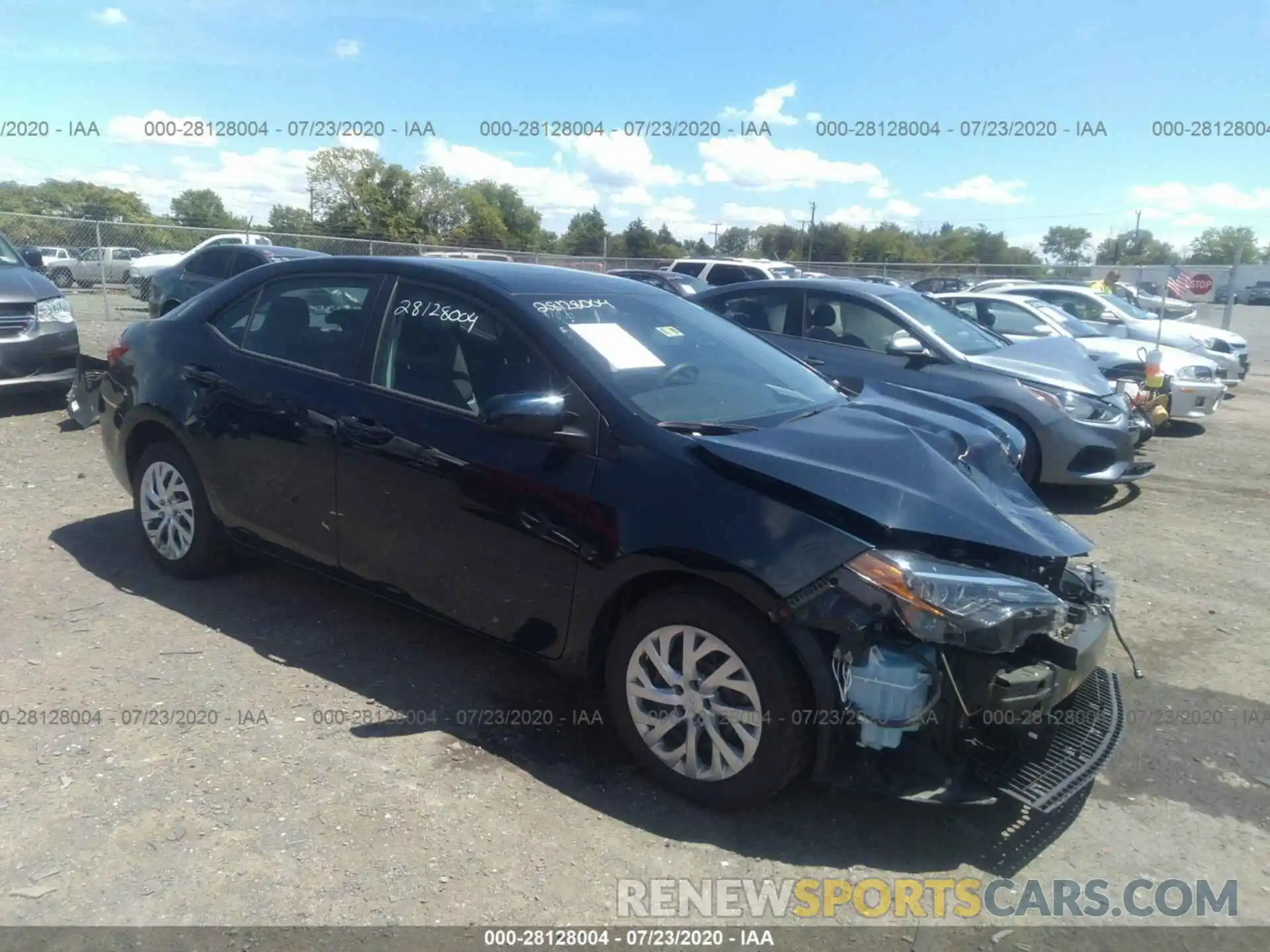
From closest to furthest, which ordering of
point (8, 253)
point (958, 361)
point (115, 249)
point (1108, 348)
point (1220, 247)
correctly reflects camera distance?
point (958, 361)
point (8, 253)
point (1108, 348)
point (115, 249)
point (1220, 247)

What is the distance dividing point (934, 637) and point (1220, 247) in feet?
290

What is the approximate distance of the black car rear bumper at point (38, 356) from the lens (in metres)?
8.48

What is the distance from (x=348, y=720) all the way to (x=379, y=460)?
1051 millimetres

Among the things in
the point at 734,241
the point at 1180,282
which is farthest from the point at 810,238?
the point at 1180,282

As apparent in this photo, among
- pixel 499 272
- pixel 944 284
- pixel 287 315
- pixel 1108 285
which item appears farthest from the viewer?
pixel 944 284

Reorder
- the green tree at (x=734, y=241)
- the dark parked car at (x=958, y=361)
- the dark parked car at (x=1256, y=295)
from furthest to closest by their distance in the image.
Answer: the green tree at (x=734, y=241) < the dark parked car at (x=1256, y=295) < the dark parked car at (x=958, y=361)

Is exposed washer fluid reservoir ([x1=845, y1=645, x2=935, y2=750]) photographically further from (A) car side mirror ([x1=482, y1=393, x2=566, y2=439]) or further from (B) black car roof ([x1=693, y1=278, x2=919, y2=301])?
(B) black car roof ([x1=693, y1=278, x2=919, y2=301])

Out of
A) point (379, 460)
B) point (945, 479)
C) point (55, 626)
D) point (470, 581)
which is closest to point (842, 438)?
point (945, 479)

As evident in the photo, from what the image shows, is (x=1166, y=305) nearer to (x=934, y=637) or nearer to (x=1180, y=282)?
(x=1180, y=282)

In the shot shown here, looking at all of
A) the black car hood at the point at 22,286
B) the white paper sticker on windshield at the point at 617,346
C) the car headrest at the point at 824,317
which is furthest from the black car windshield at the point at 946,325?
the black car hood at the point at 22,286

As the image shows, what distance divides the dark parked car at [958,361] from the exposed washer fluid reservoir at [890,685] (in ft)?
14.2

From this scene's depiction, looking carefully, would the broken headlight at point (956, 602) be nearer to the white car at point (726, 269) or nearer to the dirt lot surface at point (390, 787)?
the dirt lot surface at point (390, 787)

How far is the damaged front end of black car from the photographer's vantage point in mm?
2848

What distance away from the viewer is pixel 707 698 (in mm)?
3139
